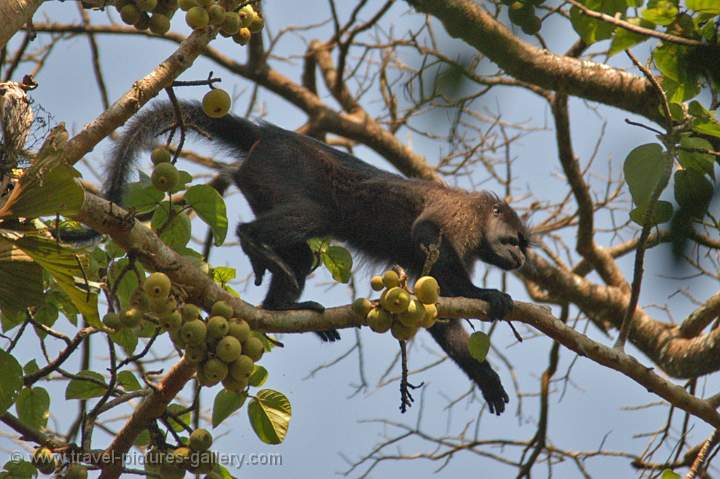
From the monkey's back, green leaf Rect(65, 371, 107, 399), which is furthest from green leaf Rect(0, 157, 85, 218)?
the monkey's back

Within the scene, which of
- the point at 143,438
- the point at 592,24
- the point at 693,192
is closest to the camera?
the point at 693,192

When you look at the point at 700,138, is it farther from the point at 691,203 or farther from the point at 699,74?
the point at 691,203

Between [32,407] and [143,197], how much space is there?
81 cm

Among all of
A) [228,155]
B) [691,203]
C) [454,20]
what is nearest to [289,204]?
[228,155]

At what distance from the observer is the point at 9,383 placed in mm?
2676

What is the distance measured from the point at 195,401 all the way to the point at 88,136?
0.87 m

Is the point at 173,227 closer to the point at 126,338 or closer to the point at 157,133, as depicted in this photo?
the point at 126,338

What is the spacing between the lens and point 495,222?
4.99m

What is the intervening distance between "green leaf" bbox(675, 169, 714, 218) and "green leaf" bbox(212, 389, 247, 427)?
5.09 ft

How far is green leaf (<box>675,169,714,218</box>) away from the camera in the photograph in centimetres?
164

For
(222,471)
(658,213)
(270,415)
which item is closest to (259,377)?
(270,415)

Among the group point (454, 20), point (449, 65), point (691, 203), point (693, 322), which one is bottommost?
point (691, 203)

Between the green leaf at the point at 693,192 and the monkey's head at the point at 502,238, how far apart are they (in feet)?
8.62

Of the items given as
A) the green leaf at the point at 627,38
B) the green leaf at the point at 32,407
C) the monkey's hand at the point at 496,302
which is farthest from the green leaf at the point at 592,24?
the green leaf at the point at 32,407
